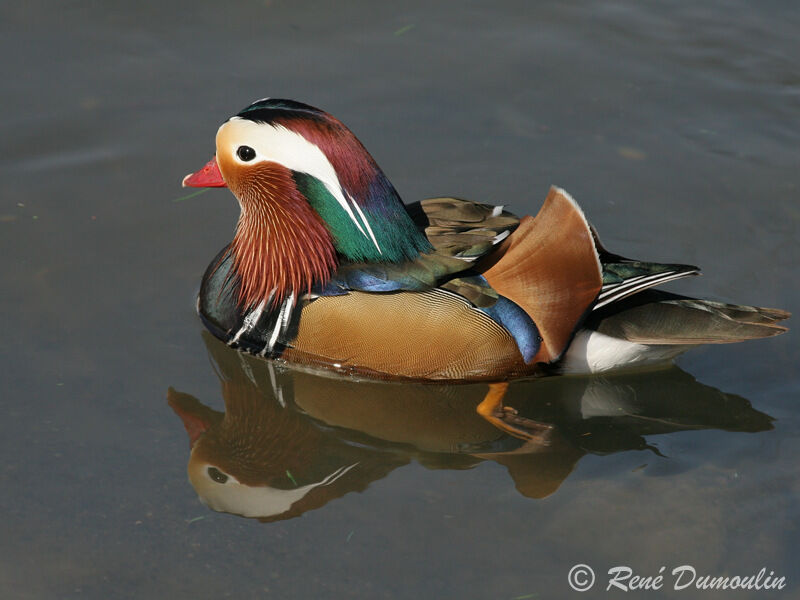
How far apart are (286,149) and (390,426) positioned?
1.62m

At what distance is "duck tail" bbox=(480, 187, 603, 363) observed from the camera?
5.76 metres

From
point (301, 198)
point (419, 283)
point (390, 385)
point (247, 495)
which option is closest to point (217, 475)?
point (247, 495)

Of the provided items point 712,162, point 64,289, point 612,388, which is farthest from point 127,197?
point 712,162

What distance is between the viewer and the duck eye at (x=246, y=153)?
6035 millimetres

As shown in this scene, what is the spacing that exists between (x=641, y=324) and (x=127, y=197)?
360cm

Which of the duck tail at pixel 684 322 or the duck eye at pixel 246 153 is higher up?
the duck eye at pixel 246 153

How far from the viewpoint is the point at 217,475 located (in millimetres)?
5637

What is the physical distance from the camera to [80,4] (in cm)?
909

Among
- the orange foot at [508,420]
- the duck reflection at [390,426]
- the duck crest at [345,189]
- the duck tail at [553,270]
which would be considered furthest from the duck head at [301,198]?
the orange foot at [508,420]

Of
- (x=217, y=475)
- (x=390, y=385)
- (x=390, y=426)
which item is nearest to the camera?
(x=217, y=475)

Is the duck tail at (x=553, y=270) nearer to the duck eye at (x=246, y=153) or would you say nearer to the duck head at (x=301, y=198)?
the duck head at (x=301, y=198)

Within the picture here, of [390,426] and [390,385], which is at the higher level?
[390,385]

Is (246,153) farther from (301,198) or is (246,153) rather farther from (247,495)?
(247,495)

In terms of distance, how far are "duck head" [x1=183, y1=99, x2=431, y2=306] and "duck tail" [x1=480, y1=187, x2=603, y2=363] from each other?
500 mm
